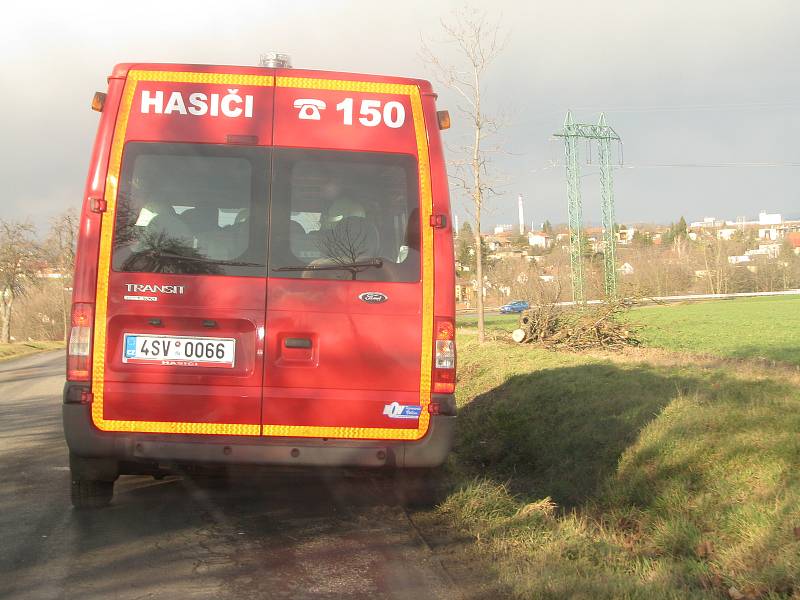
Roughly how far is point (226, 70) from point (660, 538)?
415 centimetres

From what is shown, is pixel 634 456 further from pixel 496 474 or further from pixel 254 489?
pixel 254 489

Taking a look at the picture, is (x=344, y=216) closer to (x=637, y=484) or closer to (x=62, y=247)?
(x=637, y=484)

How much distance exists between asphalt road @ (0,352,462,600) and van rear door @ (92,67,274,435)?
0.72 meters

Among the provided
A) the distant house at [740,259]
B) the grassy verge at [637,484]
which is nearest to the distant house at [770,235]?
the distant house at [740,259]

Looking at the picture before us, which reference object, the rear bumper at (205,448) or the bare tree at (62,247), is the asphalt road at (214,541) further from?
the bare tree at (62,247)

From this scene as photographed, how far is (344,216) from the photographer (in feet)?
16.1

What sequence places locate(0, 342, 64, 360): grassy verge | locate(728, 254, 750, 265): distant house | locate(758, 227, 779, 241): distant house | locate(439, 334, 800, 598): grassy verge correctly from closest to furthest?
locate(439, 334, 800, 598): grassy verge, locate(0, 342, 64, 360): grassy verge, locate(728, 254, 750, 265): distant house, locate(758, 227, 779, 241): distant house

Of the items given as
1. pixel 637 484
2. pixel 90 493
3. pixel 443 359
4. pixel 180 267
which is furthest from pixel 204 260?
pixel 637 484

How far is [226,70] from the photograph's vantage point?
5.02 metres

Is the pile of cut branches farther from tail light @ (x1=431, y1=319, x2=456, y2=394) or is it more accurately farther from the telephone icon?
the telephone icon

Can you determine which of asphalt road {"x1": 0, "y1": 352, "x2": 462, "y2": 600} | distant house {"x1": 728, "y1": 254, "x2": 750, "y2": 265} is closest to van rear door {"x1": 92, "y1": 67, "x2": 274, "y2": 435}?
asphalt road {"x1": 0, "y1": 352, "x2": 462, "y2": 600}

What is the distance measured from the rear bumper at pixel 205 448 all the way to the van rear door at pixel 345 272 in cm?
8

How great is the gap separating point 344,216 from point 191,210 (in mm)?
903

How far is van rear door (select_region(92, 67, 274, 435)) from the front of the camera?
4738mm
